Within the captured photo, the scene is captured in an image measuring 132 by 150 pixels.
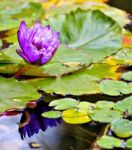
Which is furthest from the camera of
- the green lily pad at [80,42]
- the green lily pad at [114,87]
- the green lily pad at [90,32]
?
the green lily pad at [90,32]

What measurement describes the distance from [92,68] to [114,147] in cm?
44

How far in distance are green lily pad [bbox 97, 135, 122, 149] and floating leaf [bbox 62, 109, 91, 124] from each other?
0.11 meters

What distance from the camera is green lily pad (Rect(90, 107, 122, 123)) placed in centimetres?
113

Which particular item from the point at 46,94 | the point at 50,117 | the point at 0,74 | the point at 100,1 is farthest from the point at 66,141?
the point at 100,1

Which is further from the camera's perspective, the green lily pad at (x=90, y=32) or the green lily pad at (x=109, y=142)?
the green lily pad at (x=90, y=32)

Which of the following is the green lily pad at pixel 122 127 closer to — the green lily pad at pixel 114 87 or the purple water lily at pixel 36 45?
the green lily pad at pixel 114 87

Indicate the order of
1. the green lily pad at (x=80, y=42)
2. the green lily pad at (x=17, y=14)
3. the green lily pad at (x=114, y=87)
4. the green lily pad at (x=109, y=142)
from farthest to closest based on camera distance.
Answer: the green lily pad at (x=17, y=14) → the green lily pad at (x=80, y=42) → the green lily pad at (x=114, y=87) → the green lily pad at (x=109, y=142)

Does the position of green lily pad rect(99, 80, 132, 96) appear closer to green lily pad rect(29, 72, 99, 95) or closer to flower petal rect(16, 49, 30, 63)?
green lily pad rect(29, 72, 99, 95)

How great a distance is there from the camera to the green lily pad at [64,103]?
1196 mm

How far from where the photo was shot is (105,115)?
3.76 feet

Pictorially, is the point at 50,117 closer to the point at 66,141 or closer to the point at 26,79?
the point at 66,141

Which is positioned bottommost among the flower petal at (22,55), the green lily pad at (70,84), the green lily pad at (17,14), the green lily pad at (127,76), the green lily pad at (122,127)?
the green lily pad at (122,127)

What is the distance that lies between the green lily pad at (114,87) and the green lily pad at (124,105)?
0.05 m

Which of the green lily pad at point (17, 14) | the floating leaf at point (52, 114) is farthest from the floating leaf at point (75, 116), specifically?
the green lily pad at point (17, 14)
